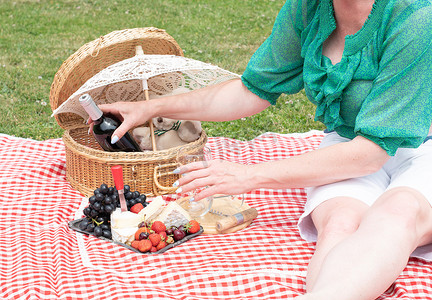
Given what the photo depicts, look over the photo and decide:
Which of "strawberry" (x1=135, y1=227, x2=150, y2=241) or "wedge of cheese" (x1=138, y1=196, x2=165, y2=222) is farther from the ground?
"wedge of cheese" (x1=138, y1=196, x2=165, y2=222)

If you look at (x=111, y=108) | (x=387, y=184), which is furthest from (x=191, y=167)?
(x=387, y=184)

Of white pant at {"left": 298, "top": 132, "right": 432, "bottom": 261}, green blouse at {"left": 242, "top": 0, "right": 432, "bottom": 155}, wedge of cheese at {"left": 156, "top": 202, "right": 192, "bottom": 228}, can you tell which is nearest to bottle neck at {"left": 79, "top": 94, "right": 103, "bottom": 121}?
wedge of cheese at {"left": 156, "top": 202, "right": 192, "bottom": 228}

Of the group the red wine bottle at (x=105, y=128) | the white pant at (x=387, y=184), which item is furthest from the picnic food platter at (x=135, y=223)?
the white pant at (x=387, y=184)

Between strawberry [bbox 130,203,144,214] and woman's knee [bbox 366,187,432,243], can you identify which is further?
strawberry [bbox 130,203,144,214]

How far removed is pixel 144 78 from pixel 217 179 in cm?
81

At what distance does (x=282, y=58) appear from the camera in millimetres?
2422

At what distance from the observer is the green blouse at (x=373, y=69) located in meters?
1.98

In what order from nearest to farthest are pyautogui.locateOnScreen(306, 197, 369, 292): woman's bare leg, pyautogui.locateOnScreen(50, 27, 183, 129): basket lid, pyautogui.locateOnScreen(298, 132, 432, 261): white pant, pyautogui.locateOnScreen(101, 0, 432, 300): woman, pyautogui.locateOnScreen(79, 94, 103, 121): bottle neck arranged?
pyautogui.locateOnScreen(101, 0, 432, 300): woman
pyautogui.locateOnScreen(306, 197, 369, 292): woman's bare leg
pyautogui.locateOnScreen(298, 132, 432, 261): white pant
pyautogui.locateOnScreen(79, 94, 103, 121): bottle neck
pyautogui.locateOnScreen(50, 27, 183, 129): basket lid

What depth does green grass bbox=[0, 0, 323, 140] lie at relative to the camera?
154 inches

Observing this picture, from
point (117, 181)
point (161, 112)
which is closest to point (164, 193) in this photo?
point (161, 112)

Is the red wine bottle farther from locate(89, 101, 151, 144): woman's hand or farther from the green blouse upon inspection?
the green blouse

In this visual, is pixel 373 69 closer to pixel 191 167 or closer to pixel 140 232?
pixel 191 167

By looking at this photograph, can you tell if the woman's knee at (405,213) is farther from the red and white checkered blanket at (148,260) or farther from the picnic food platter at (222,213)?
the picnic food platter at (222,213)

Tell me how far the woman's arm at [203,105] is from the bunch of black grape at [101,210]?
0.33 m
